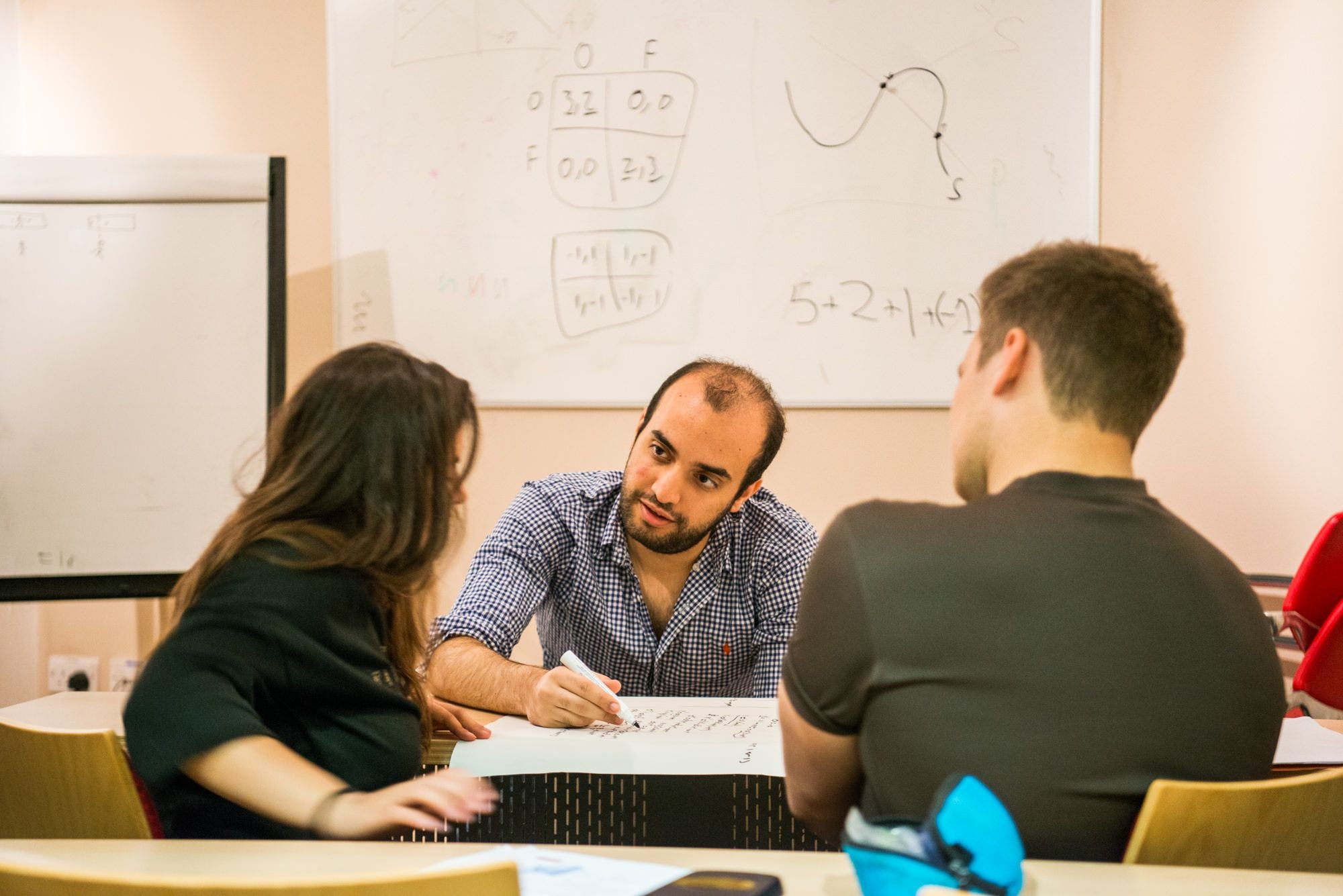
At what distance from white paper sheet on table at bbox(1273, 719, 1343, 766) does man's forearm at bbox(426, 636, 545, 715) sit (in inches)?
38.0

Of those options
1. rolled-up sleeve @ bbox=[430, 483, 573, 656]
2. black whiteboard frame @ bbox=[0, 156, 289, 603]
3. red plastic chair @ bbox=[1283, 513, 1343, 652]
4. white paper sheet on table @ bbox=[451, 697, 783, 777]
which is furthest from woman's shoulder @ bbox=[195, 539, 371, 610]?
red plastic chair @ bbox=[1283, 513, 1343, 652]

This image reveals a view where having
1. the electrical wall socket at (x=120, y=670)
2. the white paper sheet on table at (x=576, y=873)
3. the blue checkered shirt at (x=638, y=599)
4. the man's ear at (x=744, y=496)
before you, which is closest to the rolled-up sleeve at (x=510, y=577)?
the blue checkered shirt at (x=638, y=599)

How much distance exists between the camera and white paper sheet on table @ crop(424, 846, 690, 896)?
837 mm

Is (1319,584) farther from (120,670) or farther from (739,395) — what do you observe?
(120,670)

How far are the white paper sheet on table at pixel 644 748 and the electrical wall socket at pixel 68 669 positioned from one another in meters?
1.91

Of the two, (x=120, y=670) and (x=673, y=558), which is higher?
(x=673, y=558)

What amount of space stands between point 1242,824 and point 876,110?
222 centimetres

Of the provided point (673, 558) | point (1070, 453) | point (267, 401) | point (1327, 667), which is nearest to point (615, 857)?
point (1070, 453)

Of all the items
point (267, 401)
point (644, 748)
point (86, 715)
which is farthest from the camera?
point (267, 401)

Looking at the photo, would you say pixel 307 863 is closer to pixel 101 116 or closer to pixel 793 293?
pixel 793 293

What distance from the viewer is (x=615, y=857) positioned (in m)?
0.93

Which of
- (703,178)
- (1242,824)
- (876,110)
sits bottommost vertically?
(1242,824)

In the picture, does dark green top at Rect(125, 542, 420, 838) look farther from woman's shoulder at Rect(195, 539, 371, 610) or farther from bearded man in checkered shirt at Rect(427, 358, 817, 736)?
bearded man in checkered shirt at Rect(427, 358, 817, 736)

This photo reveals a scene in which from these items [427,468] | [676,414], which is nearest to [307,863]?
[427,468]
